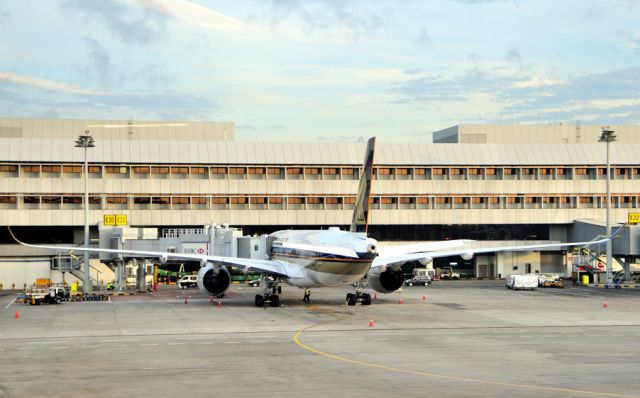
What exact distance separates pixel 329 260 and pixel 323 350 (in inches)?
702

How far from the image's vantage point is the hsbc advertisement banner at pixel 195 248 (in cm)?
8606

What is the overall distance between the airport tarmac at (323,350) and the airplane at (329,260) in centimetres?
198

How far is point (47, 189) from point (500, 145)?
205ft

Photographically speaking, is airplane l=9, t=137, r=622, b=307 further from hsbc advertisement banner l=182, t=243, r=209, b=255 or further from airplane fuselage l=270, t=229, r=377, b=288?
hsbc advertisement banner l=182, t=243, r=209, b=255

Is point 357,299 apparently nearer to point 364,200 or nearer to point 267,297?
point 267,297

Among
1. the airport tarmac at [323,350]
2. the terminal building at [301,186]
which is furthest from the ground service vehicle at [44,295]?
the terminal building at [301,186]

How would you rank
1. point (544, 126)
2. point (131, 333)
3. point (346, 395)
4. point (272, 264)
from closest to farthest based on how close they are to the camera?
point (346, 395) → point (131, 333) → point (272, 264) → point (544, 126)

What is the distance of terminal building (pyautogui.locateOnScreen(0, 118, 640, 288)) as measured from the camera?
345 feet

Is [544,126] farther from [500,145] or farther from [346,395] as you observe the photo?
[346,395]

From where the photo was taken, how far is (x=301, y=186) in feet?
369

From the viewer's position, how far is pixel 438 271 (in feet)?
388

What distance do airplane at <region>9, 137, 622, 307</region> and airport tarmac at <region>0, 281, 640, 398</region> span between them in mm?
1978

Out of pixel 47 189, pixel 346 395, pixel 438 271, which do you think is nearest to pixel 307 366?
pixel 346 395

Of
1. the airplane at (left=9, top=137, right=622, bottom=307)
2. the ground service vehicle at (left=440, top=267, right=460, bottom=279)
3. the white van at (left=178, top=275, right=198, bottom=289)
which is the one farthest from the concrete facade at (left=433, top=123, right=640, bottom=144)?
the airplane at (left=9, top=137, right=622, bottom=307)
